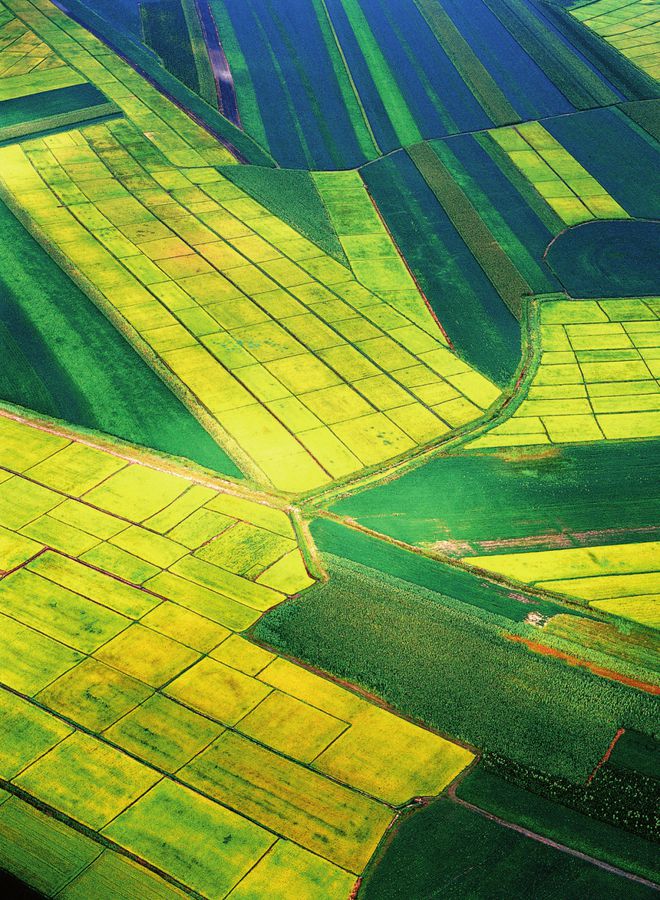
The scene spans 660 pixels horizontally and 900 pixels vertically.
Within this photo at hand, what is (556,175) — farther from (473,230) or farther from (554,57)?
(554,57)

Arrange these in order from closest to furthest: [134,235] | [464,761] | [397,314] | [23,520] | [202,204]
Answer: [464,761] < [23,520] < [397,314] < [134,235] < [202,204]

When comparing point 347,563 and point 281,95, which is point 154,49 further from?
point 347,563

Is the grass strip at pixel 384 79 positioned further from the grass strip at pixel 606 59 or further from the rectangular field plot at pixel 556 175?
the grass strip at pixel 606 59

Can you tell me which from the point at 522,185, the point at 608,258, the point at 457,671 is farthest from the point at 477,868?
the point at 522,185

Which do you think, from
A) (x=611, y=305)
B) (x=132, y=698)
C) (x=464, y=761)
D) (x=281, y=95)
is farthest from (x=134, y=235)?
(x=464, y=761)

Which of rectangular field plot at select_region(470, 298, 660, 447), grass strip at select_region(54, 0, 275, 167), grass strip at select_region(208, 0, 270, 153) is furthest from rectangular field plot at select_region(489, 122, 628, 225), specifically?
grass strip at select_region(54, 0, 275, 167)

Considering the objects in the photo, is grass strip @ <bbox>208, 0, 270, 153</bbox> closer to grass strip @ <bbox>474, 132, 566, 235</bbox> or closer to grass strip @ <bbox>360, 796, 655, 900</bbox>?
grass strip @ <bbox>474, 132, 566, 235</bbox>
